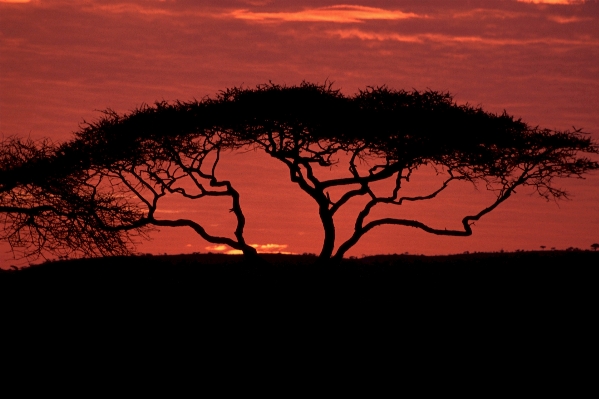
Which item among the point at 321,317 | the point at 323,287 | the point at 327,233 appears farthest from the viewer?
the point at 327,233

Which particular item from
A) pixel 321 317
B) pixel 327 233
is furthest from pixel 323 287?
pixel 327 233

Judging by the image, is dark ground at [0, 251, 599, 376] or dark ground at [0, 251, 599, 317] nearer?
dark ground at [0, 251, 599, 376]

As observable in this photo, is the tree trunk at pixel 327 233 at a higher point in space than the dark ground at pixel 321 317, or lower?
higher

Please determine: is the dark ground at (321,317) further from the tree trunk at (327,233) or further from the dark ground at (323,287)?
the tree trunk at (327,233)

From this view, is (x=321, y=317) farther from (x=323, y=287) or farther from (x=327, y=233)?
(x=327, y=233)

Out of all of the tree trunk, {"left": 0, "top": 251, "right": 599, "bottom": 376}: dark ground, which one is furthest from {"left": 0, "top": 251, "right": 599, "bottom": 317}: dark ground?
the tree trunk

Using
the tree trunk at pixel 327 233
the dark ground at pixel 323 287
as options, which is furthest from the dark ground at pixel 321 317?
the tree trunk at pixel 327 233

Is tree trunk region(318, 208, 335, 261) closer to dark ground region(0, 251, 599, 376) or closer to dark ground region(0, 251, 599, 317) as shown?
dark ground region(0, 251, 599, 317)

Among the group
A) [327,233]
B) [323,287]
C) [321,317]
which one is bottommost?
[321,317]

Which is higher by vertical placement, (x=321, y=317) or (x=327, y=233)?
(x=327, y=233)

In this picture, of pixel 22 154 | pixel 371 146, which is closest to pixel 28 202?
pixel 22 154

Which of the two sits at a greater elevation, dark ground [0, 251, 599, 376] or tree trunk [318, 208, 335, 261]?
tree trunk [318, 208, 335, 261]

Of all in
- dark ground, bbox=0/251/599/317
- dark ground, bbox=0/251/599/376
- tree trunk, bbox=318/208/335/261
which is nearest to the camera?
dark ground, bbox=0/251/599/376

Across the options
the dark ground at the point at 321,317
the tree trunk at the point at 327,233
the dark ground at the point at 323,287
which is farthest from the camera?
the tree trunk at the point at 327,233
